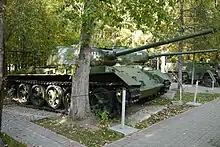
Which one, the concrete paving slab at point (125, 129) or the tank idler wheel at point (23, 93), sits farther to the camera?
the tank idler wheel at point (23, 93)

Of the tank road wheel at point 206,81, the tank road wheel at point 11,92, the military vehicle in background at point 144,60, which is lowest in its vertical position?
the tank road wheel at point 11,92

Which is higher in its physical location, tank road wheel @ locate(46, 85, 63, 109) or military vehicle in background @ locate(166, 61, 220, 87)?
military vehicle in background @ locate(166, 61, 220, 87)

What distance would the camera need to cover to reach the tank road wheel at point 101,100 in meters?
8.61

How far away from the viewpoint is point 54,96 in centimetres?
974

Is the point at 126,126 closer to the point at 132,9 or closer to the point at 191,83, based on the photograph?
the point at 132,9

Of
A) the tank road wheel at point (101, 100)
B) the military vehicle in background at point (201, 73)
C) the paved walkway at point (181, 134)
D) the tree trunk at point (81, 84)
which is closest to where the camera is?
the paved walkway at point (181, 134)

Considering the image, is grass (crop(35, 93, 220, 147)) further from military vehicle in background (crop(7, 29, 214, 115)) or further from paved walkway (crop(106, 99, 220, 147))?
military vehicle in background (crop(7, 29, 214, 115))

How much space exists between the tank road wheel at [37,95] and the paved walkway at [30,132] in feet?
4.21

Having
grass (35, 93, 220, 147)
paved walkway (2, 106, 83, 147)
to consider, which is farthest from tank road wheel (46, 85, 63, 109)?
grass (35, 93, 220, 147)

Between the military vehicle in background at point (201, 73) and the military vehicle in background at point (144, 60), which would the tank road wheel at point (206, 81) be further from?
the military vehicle in background at point (144, 60)

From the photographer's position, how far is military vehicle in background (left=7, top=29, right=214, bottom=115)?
834 centimetres

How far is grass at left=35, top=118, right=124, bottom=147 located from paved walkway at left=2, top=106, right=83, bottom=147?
0.21m

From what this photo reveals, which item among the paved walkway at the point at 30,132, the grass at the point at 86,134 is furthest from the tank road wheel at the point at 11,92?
the grass at the point at 86,134

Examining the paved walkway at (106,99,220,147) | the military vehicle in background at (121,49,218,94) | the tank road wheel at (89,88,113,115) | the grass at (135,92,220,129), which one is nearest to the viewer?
the paved walkway at (106,99,220,147)
